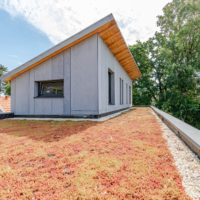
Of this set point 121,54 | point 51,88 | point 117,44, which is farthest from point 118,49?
point 51,88

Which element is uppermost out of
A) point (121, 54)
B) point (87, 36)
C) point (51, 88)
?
point (121, 54)

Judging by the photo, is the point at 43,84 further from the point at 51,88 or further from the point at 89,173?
the point at 89,173

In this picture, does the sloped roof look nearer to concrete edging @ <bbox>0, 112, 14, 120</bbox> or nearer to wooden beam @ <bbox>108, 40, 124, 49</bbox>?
wooden beam @ <bbox>108, 40, 124, 49</bbox>

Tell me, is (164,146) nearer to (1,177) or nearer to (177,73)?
(1,177)

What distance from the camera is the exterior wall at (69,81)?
20.8 feet

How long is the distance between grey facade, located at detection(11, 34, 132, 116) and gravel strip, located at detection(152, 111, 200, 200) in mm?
4212

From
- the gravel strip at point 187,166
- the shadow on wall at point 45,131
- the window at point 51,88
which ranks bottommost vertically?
the shadow on wall at point 45,131

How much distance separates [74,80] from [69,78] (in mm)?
312

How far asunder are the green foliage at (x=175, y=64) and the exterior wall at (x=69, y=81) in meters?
13.9

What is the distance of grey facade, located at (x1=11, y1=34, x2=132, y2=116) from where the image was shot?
20.7 ft

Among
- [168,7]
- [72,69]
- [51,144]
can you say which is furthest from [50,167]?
[168,7]

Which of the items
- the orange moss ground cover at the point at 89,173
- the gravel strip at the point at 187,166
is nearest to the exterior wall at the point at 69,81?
the orange moss ground cover at the point at 89,173

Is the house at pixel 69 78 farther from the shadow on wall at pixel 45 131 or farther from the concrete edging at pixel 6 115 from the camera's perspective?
the shadow on wall at pixel 45 131

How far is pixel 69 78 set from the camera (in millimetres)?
6633
